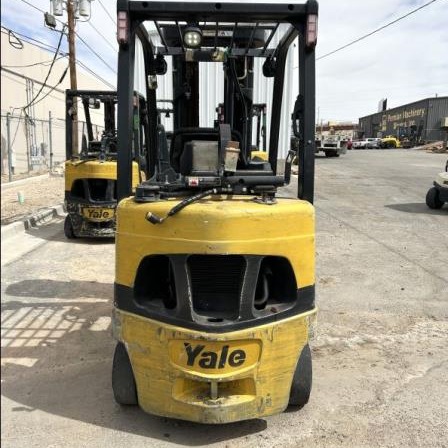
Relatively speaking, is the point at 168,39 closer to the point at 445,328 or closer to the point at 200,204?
the point at 200,204

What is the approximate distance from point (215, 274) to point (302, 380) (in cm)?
96

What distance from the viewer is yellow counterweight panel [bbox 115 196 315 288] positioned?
281 cm

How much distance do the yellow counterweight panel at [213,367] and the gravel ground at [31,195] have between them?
21.0 feet

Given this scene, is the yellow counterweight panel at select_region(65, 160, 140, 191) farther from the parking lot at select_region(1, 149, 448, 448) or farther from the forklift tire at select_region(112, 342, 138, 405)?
the forklift tire at select_region(112, 342, 138, 405)

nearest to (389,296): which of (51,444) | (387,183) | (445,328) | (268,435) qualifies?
(445,328)

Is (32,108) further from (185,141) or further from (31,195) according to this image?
(185,141)

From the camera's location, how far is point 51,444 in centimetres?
296

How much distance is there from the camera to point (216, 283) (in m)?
3.12

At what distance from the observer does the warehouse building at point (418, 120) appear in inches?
2477

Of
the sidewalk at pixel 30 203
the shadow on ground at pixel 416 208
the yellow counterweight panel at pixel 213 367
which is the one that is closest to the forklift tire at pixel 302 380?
the yellow counterweight panel at pixel 213 367

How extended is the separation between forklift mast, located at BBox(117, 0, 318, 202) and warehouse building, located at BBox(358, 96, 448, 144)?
62.6m

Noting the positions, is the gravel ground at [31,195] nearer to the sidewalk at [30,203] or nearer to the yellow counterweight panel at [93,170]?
the sidewalk at [30,203]

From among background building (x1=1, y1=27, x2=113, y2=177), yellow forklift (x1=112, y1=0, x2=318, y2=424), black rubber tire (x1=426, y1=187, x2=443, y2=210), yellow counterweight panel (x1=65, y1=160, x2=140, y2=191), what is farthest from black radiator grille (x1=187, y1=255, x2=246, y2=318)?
background building (x1=1, y1=27, x2=113, y2=177)

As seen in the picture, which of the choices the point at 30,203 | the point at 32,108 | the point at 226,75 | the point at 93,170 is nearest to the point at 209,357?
the point at 226,75
